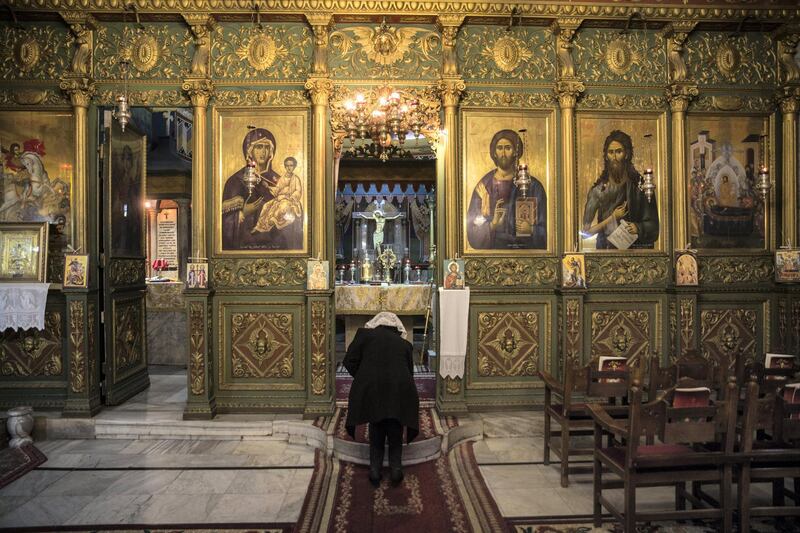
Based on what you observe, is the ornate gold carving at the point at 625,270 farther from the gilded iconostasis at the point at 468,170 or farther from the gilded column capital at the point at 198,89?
the gilded column capital at the point at 198,89

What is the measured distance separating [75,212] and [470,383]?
582cm

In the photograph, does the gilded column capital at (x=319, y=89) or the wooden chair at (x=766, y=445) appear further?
the gilded column capital at (x=319, y=89)

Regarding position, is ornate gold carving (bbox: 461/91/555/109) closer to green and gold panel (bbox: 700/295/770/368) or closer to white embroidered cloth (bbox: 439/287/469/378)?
white embroidered cloth (bbox: 439/287/469/378)

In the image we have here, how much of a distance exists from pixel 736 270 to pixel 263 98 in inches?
280

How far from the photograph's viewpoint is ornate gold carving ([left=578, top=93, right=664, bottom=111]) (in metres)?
7.41

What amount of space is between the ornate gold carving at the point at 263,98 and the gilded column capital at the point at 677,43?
16.9 feet

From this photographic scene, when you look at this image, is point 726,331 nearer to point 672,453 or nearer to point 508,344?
point 508,344

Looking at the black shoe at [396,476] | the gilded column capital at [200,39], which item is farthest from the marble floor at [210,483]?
the gilded column capital at [200,39]

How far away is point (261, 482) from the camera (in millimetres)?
5207

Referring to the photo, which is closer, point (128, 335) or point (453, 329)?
point (453, 329)

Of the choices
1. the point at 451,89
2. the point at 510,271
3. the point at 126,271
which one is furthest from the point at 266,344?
the point at 451,89

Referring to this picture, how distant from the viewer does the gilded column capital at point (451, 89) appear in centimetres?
704

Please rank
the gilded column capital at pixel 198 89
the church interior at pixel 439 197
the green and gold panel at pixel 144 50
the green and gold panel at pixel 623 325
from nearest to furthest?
the church interior at pixel 439 197, the gilded column capital at pixel 198 89, the green and gold panel at pixel 144 50, the green and gold panel at pixel 623 325

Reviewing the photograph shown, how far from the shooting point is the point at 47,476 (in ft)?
17.7
